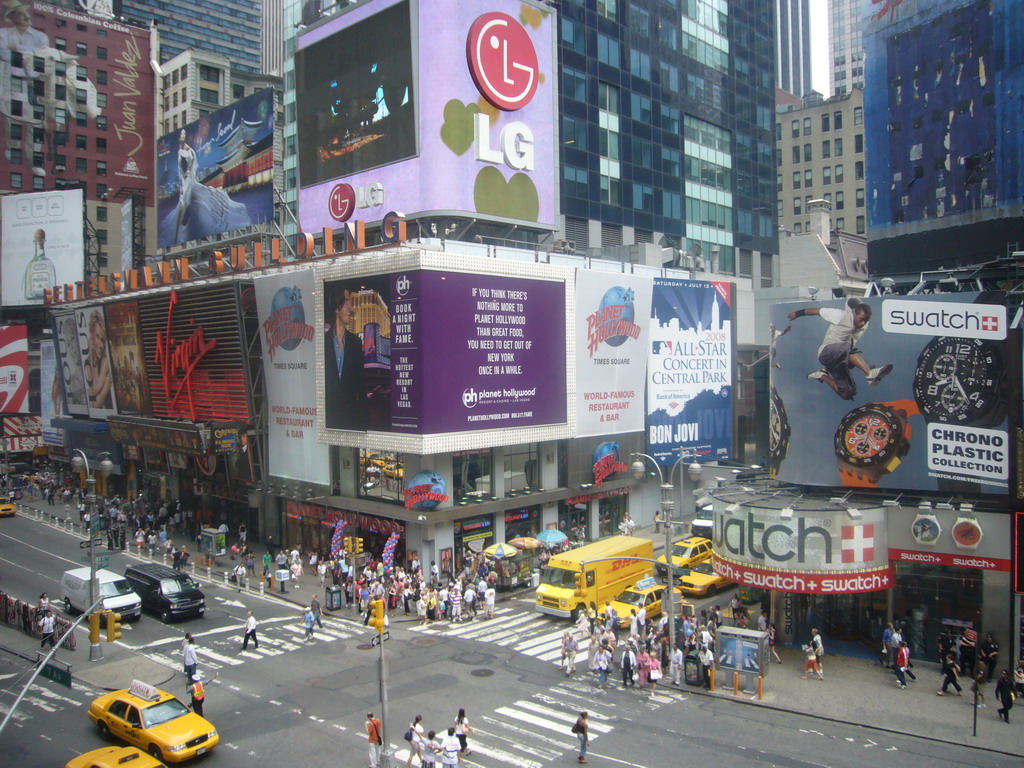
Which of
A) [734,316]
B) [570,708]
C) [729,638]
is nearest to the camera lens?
[570,708]

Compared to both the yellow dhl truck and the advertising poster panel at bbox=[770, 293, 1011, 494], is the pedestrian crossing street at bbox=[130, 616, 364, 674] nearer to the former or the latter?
the yellow dhl truck

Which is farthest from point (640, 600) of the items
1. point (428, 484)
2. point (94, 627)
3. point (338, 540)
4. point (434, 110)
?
point (434, 110)

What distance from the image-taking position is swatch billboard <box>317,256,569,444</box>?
3700 centimetres

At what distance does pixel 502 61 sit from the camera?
4606 cm

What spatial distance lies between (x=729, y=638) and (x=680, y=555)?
42.8 feet

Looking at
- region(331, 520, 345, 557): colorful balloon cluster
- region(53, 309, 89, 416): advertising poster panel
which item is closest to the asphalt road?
region(331, 520, 345, 557): colorful balloon cluster

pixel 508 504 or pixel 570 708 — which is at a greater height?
pixel 508 504

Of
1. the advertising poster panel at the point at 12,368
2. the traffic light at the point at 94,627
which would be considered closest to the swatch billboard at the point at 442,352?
the traffic light at the point at 94,627

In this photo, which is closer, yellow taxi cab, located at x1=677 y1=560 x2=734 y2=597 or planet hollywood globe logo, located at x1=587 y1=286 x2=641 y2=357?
yellow taxi cab, located at x1=677 y1=560 x2=734 y2=597

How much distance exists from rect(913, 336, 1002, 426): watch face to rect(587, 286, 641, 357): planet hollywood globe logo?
18619 mm

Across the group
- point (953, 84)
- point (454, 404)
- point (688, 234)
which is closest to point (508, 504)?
point (454, 404)

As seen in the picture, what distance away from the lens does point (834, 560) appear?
28.1m

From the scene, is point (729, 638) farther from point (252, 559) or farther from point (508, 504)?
point (252, 559)

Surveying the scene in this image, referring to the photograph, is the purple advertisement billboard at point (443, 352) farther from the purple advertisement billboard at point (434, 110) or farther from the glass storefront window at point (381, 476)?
the purple advertisement billboard at point (434, 110)
